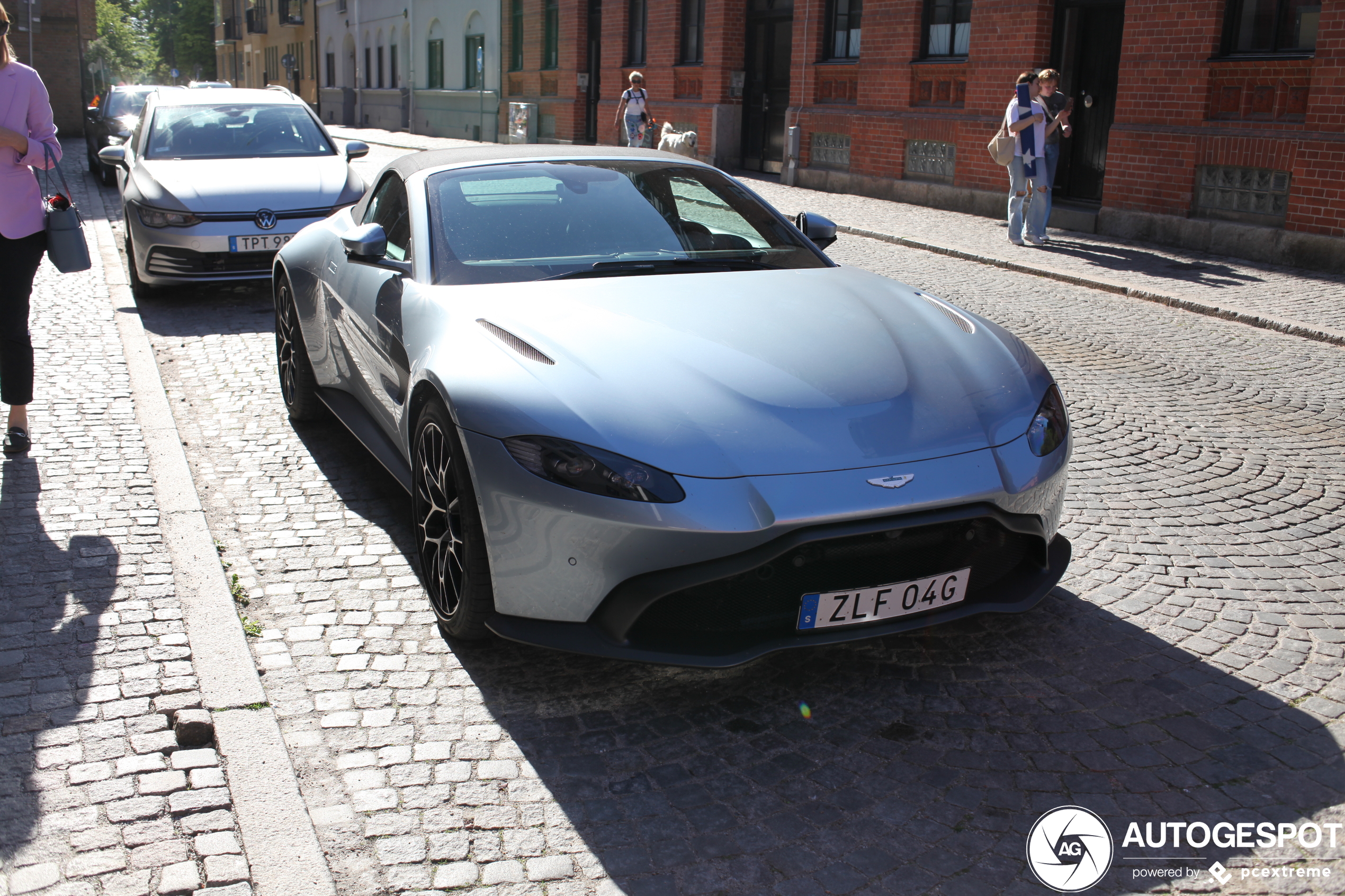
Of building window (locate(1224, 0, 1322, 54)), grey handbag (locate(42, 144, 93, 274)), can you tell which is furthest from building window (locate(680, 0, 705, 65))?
grey handbag (locate(42, 144, 93, 274))

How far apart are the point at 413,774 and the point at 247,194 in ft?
23.4

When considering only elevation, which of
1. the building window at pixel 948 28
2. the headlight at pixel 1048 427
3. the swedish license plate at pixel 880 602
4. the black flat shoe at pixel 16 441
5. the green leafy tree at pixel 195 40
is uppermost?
the green leafy tree at pixel 195 40

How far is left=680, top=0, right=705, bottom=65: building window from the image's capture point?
974 inches

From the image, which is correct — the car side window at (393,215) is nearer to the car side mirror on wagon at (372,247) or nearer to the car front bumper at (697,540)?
the car side mirror on wagon at (372,247)

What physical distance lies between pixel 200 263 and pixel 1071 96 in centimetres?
1186

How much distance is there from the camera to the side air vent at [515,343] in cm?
345

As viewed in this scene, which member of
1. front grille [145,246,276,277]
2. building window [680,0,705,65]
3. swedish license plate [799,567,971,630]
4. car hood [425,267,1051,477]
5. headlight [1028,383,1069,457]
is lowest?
swedish license plate [799,567,971,630]

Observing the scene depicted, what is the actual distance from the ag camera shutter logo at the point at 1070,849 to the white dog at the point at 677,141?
766 inches

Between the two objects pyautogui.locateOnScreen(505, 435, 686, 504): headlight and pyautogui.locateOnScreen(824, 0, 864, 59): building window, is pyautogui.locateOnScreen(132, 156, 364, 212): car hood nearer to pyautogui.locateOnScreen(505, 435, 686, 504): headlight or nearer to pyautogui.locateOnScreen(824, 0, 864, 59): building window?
pyautogui.locateOnScreen(505, 435, 686, 504): headlight

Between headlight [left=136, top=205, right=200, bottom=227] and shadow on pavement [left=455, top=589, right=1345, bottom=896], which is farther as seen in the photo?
headlight [left=136, top=205, right=200, bottom=227]

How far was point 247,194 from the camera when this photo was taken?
29.8 feet

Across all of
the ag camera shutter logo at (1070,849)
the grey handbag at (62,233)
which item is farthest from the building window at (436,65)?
the ag camera shutter logo at (1070,849)

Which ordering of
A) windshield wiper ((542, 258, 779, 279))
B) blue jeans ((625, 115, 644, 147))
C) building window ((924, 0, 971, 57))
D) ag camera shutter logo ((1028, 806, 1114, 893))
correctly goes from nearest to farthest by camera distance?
ag camera shutter logo ((1028, 806, 1114, 893)), windshield wiper ((542, 258, 779, 279)), building window ((924, 0, 971, 57)), blue jeans ((625, 115, 644, 147))

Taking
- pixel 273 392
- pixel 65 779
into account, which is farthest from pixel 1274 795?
pixel 273 392
